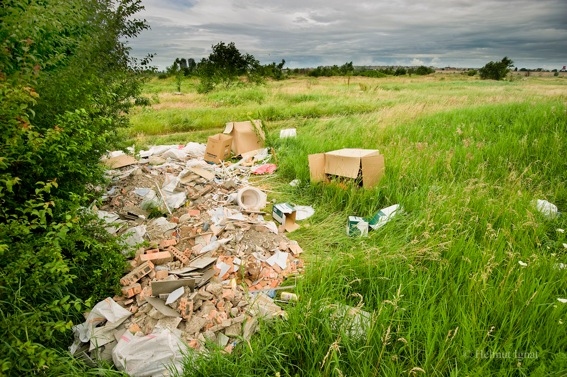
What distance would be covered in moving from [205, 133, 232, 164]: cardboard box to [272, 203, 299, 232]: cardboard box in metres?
2.28

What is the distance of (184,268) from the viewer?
2654 millimetres

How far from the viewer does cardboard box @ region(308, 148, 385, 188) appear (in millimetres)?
3986

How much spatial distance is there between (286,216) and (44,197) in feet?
7.30

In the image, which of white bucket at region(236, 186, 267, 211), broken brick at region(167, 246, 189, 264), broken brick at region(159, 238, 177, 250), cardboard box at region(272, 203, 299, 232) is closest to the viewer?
broken brick at region(167, 246, 189, 264)

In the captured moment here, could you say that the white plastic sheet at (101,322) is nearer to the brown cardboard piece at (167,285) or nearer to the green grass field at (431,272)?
the brown cardboard piece at (167,285)

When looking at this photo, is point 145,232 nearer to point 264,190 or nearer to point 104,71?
point 264,190

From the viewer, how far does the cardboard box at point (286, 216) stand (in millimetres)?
3520

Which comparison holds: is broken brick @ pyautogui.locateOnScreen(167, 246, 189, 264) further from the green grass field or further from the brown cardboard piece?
the green grass field

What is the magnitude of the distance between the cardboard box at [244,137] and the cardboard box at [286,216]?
254 centimetres

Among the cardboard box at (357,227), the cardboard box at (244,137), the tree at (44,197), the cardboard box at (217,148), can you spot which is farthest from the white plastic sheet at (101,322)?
the cardboard box at (244,137)

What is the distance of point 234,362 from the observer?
1906mm

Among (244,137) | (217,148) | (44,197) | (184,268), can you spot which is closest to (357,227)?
(184,268)

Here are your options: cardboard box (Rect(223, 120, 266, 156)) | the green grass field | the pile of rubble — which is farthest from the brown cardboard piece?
cardboard box (Rect(223, 120, 266, 156))

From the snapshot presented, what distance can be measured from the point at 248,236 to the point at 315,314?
136cm
